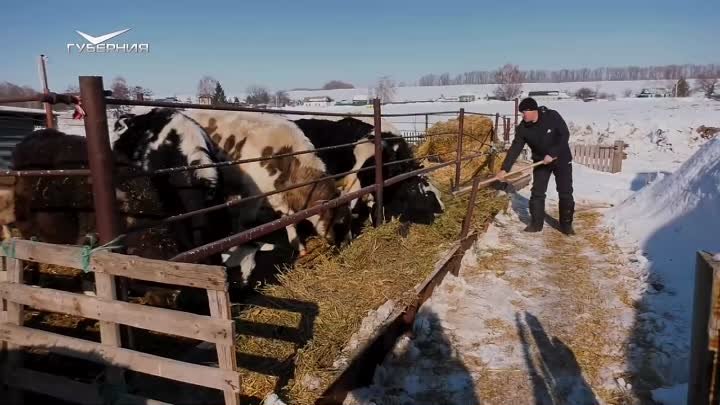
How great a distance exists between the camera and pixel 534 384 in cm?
331

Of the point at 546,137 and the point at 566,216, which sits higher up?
the point at 546,137

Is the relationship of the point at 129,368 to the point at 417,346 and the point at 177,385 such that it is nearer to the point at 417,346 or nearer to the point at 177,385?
the point at 177,385

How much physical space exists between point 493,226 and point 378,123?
7.88 ft

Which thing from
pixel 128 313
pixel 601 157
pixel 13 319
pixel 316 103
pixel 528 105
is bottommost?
pixel 601 157

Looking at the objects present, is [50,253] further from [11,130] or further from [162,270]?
[11,130]

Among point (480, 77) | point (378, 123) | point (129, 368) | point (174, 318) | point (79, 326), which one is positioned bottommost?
point (79, 326)

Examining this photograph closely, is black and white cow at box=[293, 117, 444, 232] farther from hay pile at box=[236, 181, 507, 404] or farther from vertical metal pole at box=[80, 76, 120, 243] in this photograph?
vertical metal pole at box=[80, 76, 120, 243]

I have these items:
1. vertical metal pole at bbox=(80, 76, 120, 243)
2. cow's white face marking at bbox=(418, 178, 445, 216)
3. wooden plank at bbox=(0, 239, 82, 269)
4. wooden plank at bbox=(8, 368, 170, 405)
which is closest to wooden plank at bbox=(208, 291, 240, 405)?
wooden plank at bbox=(8, 368, 170, 405)

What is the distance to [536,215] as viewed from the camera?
6965 mm

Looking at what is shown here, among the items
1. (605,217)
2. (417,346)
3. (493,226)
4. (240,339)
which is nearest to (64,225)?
(240,339)

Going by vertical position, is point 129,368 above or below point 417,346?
above

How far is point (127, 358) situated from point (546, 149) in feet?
19.5

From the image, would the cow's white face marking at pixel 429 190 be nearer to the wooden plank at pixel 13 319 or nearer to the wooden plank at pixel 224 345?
the wooden plank at pixel 224 345

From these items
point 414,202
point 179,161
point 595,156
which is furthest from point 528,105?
point 595,156
